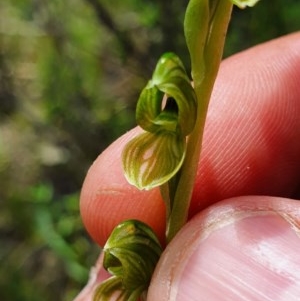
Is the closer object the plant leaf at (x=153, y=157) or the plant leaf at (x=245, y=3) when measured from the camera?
the plant leaf at (x=245, y=3)

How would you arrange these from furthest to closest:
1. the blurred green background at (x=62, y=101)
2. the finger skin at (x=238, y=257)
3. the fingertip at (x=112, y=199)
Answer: the blurred green background at (x=62, y=101), the fingertip at (x=112, y=199), the finger skin at (x=238, y=257)

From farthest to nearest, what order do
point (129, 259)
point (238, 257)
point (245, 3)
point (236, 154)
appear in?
point (236, 154) < point (238, 257) < point (129, 259) < point (245, 3)

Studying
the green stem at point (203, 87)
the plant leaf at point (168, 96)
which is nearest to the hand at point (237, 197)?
the green stem at point (203, 87)

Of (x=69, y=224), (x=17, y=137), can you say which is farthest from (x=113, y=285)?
(x=17, y=137)

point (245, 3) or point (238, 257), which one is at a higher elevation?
point (245, 3)

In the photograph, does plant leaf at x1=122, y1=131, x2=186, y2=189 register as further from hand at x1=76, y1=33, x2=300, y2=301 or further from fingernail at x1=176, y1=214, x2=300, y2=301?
fingernail at x1=176, y1=214, x2=300, y2=301

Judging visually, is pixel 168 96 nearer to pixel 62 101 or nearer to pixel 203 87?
pixel 203 87

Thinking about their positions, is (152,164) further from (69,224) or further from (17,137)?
(17,137)

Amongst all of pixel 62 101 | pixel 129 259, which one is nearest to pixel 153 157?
pixel 129 259

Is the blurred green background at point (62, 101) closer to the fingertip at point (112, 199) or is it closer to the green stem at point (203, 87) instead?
Result: the fingertip at point (112, 199)
